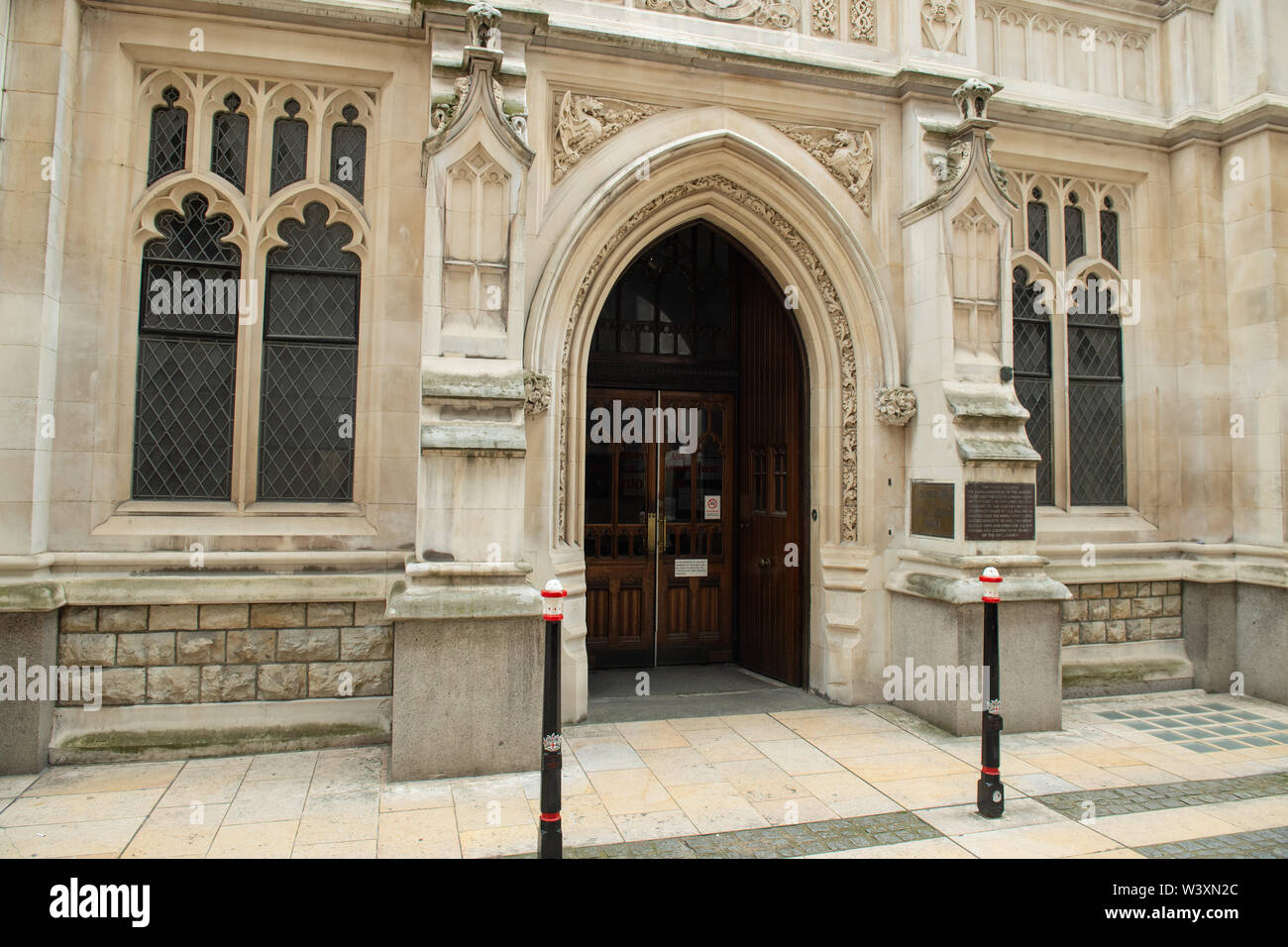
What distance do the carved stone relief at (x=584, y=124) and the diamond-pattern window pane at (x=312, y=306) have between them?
1.98 m

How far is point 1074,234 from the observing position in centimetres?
854

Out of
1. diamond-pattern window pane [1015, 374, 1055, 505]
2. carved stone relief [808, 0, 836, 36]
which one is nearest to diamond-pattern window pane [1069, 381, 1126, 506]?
diamond-pattern window pane [1015, 374, 1055, 505]

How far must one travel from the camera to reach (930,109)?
734 cm

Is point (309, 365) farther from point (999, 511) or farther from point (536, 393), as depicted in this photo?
point (999, 511)

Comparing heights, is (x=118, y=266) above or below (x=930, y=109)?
below

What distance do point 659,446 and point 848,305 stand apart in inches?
105

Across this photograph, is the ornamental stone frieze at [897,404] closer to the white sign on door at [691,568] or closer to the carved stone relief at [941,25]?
the white sign on door at [691,568]

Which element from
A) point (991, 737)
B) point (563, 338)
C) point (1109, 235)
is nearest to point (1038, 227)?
point (1109, 235)

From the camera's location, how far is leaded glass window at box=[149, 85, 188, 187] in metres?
6.32

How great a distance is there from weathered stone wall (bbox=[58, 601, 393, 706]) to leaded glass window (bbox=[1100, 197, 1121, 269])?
317 inches

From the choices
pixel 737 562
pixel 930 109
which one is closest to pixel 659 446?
Result: pixel 737 562

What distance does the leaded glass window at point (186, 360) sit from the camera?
6215 mm

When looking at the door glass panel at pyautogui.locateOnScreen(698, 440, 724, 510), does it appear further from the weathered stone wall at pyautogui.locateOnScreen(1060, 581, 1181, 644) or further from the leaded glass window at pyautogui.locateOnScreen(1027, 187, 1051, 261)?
the leaded glass window at pyautogui.locateOnScreen(1027, 187, 1051, 261)

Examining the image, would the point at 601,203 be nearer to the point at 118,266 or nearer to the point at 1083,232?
the point at 118,266
